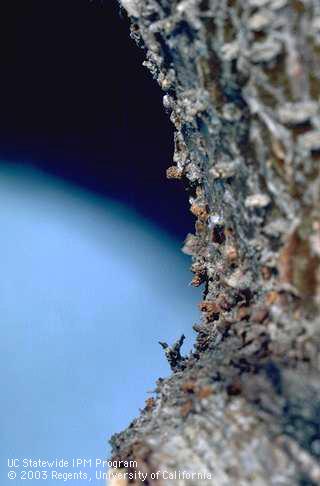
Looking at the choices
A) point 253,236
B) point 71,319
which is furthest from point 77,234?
point 253,236

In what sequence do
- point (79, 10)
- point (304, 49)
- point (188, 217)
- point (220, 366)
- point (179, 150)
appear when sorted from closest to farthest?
point (304, 49)
point (220, 366)
point (179, 150)
point (79, 10)
point (188, 217)

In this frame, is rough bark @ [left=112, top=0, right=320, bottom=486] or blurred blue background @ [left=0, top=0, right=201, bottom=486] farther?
blurred blue background @ [left=0, top=0, right=201, bottom=486]

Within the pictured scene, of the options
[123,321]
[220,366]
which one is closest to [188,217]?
[123,321]

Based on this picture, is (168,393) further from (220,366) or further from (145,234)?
(145,234)

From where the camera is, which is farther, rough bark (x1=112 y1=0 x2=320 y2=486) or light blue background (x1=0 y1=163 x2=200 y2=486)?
light blue background (x1=0 y1=163 x2=200 y2=486)

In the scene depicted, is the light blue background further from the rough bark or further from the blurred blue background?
the rough bark

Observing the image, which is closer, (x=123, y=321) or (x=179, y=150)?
(x=179, y=150)

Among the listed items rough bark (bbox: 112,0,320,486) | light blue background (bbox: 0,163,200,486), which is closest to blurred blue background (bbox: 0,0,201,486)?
light blue background (bbox: 0,163,200,486)
